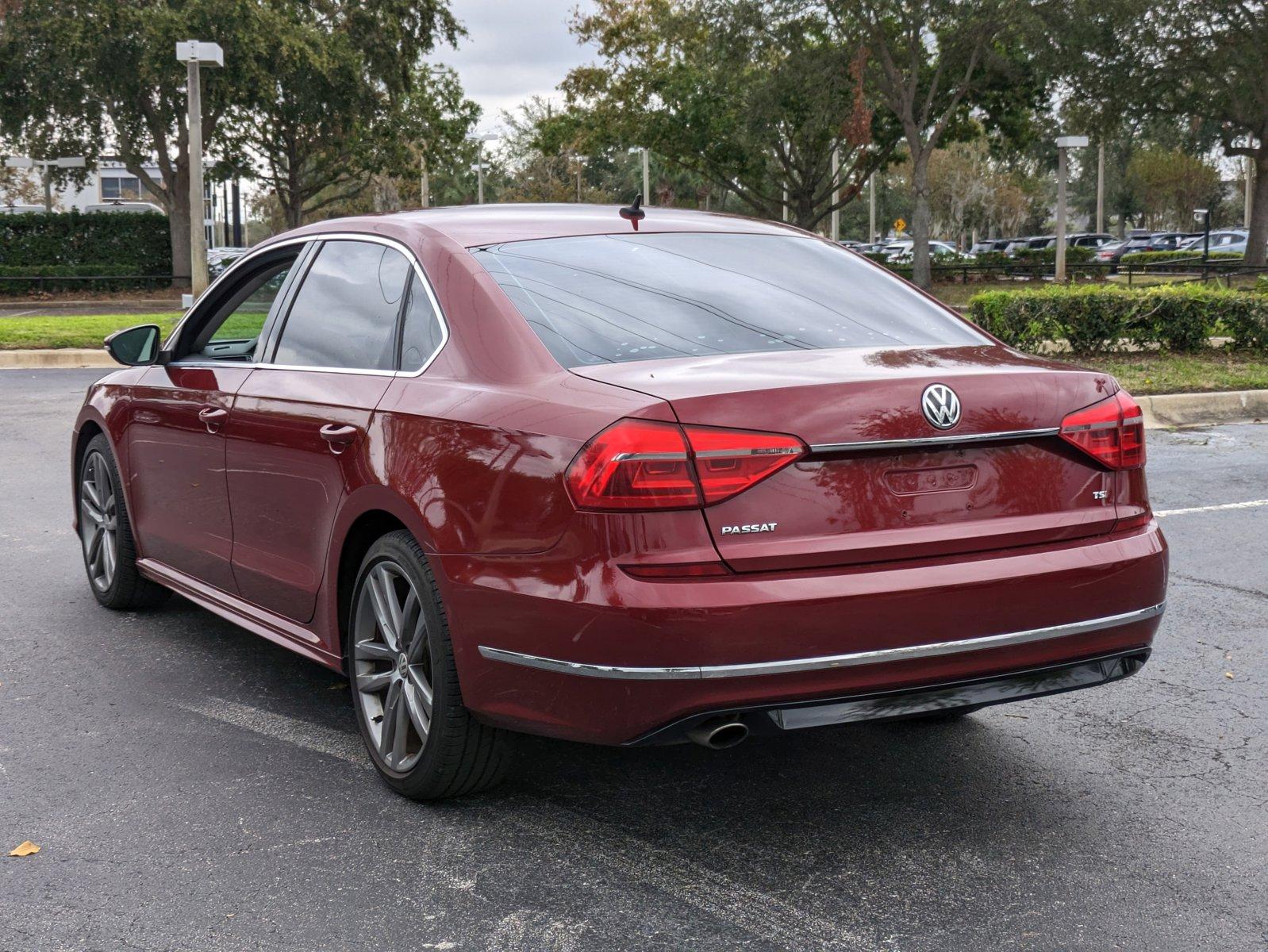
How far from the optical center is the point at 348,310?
4551 mm

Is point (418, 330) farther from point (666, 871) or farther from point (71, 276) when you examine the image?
point (71, 276)

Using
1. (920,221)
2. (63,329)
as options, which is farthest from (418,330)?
(920,221)

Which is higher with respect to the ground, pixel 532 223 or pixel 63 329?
pixel 532 223

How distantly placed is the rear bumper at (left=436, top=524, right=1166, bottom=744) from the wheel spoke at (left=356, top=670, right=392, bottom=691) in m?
0.50

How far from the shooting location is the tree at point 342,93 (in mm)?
35812

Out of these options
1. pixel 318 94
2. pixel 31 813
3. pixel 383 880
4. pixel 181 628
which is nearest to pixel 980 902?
pixel 383 880

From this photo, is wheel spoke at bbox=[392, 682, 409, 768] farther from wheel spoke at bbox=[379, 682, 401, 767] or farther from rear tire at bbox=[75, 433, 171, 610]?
rear tire at bbox=[75, 433, 171, 610]

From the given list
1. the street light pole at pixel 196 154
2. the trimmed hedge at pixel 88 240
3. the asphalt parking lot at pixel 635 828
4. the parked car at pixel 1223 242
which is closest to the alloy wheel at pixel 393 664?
the asphalt parking lot at pixel 635 828

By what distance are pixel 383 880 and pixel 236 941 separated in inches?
16.5

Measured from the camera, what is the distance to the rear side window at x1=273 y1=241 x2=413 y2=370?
14.2 feet

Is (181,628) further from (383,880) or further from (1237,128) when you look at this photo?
(1237,128)

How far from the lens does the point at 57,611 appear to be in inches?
249

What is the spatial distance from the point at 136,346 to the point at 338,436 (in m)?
2.06

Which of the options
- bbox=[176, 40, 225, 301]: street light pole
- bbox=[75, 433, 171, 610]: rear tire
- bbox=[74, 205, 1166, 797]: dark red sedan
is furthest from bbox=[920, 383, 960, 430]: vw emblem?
bbox=[176, 40, 225, 301]: street light pole
